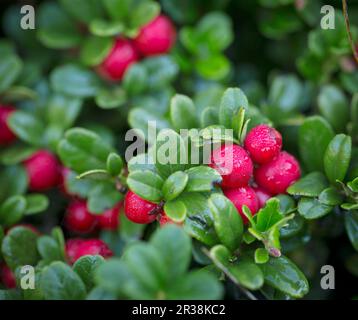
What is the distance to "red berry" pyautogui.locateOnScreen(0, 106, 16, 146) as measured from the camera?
1.97m

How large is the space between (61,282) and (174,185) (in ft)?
1.19

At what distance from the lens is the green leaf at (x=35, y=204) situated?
171 cm

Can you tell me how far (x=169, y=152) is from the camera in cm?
140

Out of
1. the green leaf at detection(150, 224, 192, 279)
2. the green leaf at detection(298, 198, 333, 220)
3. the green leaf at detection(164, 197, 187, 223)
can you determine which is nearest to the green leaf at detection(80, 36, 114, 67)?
the green leaf at detection(164, 197, 187, 223)

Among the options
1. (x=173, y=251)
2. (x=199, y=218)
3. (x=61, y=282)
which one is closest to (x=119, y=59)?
(x=199, y=218)

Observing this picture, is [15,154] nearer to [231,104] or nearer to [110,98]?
[110,98]

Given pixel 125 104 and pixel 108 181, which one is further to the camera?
pixel 125 104

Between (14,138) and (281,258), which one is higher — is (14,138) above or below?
above

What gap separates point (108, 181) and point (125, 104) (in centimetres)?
48

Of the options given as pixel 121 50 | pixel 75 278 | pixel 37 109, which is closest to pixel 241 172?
pixel 75 278

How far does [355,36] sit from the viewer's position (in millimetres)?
1933
